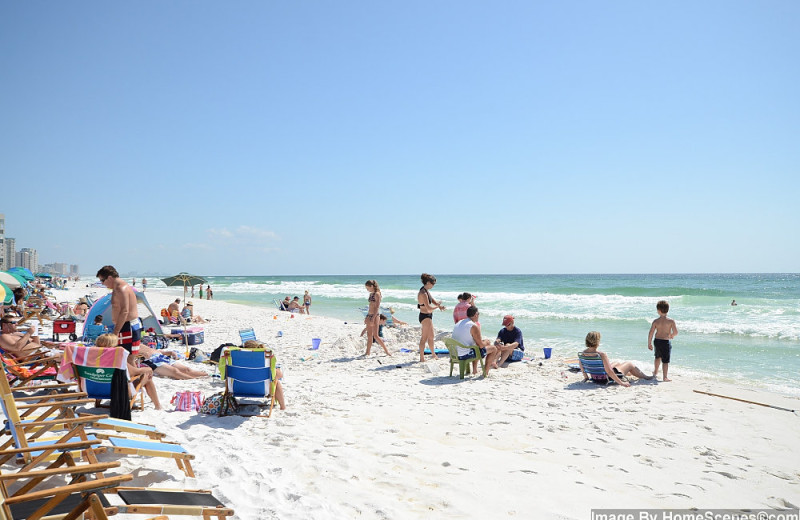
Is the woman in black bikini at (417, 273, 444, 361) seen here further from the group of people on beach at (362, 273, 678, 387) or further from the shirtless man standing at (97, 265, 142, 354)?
the shirtless man standing at (97, 265, 142, 354)

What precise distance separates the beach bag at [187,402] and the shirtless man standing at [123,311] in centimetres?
73

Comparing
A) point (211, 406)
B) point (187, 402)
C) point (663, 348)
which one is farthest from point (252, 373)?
point (663, 348)

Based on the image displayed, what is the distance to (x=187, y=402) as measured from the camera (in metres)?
5.52

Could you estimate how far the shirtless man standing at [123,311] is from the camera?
5.24 metres

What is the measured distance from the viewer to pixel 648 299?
107 ft

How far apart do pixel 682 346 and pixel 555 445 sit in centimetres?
972

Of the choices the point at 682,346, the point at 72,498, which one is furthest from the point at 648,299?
the point at 72,498

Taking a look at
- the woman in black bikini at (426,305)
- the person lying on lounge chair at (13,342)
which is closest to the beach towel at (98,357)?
the person lying on lounge chair at (13,342)

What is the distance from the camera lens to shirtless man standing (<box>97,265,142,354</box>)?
5238mm

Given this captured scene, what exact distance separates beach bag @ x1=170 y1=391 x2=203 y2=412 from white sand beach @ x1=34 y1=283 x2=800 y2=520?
0.47ft

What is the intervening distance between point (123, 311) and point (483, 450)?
13.3 ft

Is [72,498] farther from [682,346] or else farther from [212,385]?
[682,346]

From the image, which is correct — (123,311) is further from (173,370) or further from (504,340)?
(504,340)

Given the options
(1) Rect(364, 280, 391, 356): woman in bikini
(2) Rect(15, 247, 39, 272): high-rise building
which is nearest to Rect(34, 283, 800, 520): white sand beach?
(1) Rect(364, 280, 391, 356): woman in bikini
